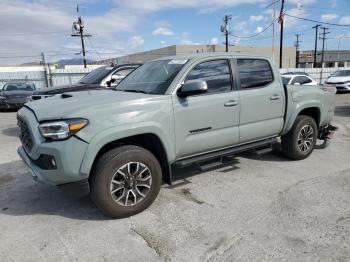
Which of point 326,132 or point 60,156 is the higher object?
point 60,156

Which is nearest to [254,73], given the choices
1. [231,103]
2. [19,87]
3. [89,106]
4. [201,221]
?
[231,103]

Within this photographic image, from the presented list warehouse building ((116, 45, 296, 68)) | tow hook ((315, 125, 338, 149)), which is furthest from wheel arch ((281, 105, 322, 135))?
warehouse building ((116, 45, 296, 68))

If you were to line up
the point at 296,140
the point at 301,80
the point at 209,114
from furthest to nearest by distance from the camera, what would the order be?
the point at 301,80 → the point at 296,140 → the point at 209,114

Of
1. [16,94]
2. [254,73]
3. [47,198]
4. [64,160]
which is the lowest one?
[47,198]

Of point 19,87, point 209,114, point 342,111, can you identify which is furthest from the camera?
point 19,87

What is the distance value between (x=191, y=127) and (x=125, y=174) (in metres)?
1.05

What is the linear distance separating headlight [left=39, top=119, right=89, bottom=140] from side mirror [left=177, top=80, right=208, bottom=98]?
1.24 metres

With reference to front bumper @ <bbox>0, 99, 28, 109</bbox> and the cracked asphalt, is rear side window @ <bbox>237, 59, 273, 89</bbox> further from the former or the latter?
front bumper @ <bbox>0, 99, 28, 109</bbox>

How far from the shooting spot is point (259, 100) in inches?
189

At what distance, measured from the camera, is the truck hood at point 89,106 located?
341 cm

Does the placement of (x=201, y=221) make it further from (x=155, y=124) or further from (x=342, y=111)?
(x=342, y=111)

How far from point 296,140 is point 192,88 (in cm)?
260

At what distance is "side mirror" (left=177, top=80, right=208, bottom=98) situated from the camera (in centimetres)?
384

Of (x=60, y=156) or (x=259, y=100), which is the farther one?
(x=259, y=100)
